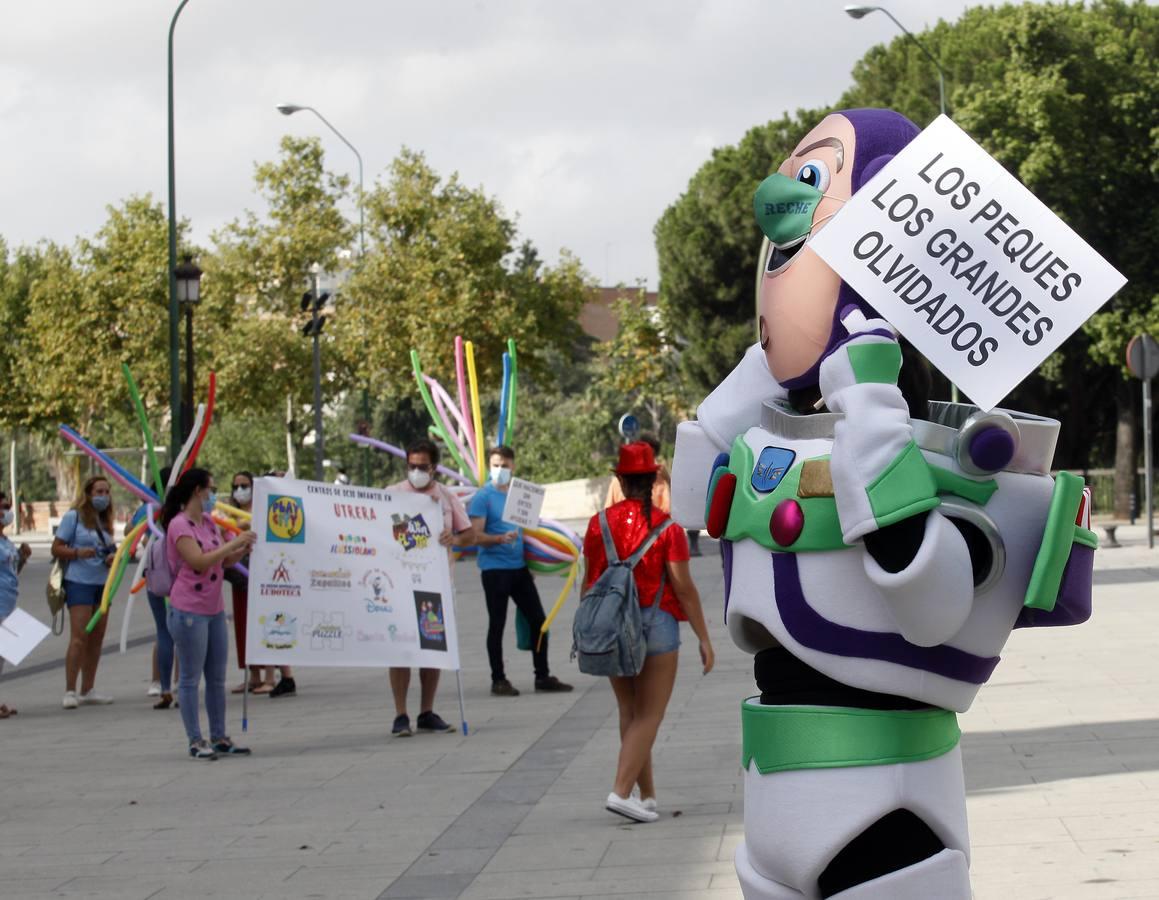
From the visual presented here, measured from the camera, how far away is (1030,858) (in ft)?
20.4

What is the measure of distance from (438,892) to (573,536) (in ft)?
20.1

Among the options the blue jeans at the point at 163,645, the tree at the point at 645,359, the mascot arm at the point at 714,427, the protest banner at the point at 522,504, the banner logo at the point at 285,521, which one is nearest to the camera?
the mascot arm at the point at 714,427

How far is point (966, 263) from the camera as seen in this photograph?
3955 mm

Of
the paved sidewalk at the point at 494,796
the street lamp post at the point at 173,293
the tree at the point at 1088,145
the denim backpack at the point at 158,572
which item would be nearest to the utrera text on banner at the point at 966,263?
the paved sidewalk at the point at 494,796

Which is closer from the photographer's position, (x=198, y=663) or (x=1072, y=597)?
(x=1072, y=597)

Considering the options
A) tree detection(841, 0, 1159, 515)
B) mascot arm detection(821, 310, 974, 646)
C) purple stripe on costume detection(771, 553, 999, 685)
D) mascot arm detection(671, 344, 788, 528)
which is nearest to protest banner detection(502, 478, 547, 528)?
mascot arm detection(671, 344, 788, 528)

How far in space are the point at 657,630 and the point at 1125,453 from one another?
92.7ft

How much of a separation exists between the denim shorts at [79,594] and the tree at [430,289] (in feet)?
86.2

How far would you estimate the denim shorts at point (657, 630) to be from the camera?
7.39 meters

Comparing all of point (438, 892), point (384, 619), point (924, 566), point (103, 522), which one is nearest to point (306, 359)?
point (103, 522)

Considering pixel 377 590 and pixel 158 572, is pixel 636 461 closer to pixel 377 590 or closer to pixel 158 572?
pixel 377 590

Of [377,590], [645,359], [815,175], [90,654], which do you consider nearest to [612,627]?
[815,175]

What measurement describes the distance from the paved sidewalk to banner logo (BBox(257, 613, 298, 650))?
23.4 inches

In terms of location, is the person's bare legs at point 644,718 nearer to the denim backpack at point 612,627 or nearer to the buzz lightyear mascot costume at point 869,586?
the denim backpack at point 612,627
